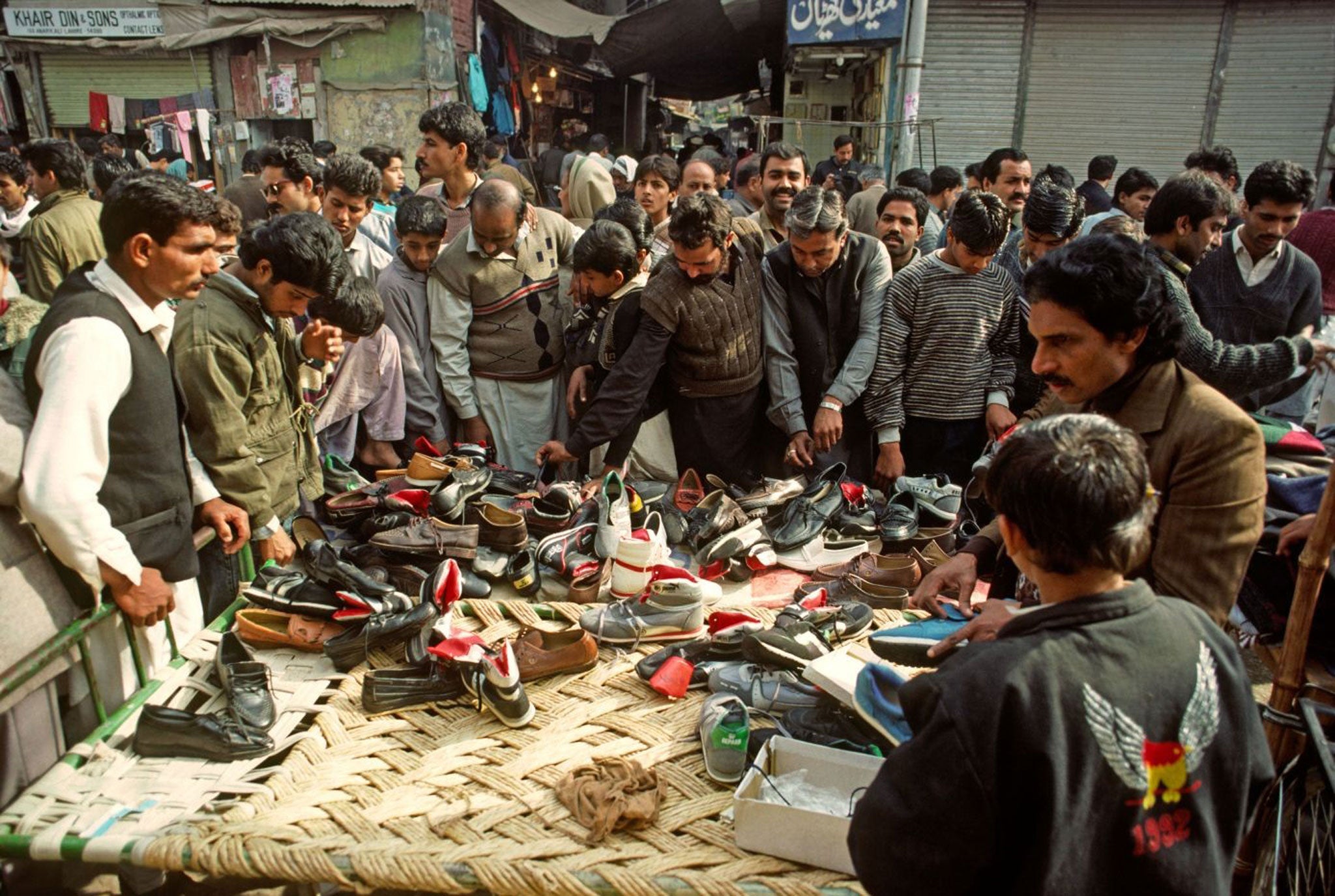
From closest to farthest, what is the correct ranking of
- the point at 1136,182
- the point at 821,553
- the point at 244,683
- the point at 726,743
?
the point at 726,743, the point at 244,683, the point at 821,553, the point at 1136,182

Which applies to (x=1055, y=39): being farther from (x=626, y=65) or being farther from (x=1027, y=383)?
(x=1027, y=383)

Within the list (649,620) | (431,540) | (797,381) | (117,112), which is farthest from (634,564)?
(117,112)

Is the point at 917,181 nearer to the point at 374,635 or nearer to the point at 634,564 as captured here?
the point at 634,564

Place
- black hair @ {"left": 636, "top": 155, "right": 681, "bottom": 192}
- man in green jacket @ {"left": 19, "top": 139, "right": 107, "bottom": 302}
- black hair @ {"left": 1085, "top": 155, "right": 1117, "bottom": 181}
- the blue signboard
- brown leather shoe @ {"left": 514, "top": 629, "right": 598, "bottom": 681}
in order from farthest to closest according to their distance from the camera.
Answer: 1. the blue signboard
2. black hair @ {"left": 1085, "top": 155, "right": 1117, "bottom": 181}
3. black hair @ {"left": 636, "top": 155, "right": 681, "bottom": 192}
4. man in green jacket @ {"left": 19, "top": 139, "right": 107, "bottom": 302}
5. brown leather shoe @ {"left": 514, "top": 629, "right": 598, "bottom": 681}

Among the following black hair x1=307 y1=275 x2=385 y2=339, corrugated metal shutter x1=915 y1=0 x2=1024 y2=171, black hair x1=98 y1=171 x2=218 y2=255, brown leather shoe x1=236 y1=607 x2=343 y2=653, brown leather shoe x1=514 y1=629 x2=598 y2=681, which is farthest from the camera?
corrugated metal shutter x1=915 y1=0 x2=1024 y2=171

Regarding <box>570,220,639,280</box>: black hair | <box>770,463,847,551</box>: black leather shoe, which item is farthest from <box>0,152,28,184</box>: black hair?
<box>770,463,847,551</box>: black leather shoe

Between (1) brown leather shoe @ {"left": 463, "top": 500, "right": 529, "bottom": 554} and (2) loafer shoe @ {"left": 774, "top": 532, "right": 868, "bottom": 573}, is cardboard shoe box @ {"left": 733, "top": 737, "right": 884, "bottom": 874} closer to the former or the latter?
(2) loafer shoe @ {"left": 774, "top": 532, "right": 868, "bottom": 573}

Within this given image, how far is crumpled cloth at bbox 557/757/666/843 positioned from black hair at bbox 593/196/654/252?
2461mm

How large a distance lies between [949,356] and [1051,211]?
0.78 metres

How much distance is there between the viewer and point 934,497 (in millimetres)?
3062

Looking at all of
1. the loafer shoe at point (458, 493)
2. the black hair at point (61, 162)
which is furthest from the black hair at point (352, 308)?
the black hair at point (61, 162)

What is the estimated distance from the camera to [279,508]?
8.87ft

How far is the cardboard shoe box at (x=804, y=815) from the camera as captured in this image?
5.41 feet

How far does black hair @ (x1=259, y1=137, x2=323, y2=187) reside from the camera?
4.10 m
